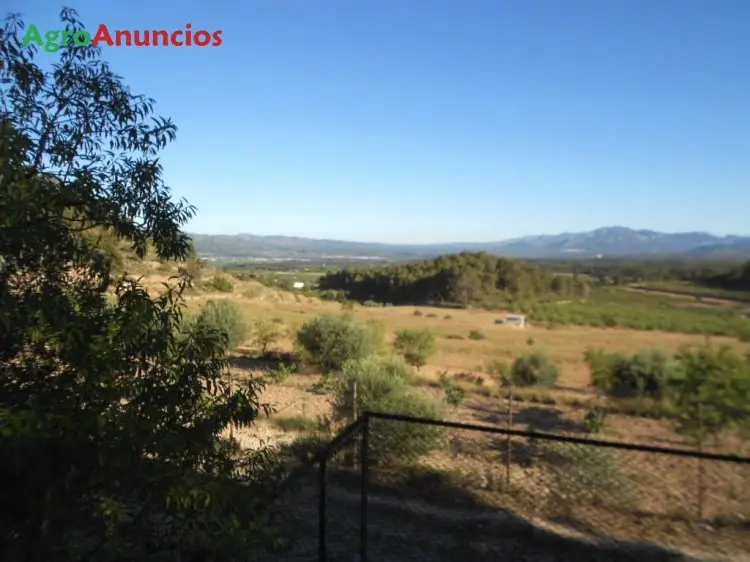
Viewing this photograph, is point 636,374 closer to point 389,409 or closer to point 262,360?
point 389,409

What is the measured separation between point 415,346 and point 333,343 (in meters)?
6.13

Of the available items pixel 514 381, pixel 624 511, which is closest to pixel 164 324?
pixel 624 511

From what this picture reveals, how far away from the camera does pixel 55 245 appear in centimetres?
266

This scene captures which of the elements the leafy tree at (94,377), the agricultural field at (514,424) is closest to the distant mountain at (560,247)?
the agricultural field at (514,424)

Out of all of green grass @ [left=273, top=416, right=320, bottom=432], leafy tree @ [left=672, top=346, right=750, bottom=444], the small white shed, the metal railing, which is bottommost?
A: the small white shed

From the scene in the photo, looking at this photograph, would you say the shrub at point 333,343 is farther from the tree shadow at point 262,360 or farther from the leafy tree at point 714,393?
the leafy tree at point 714,393

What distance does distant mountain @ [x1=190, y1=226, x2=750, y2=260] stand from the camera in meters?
36.1

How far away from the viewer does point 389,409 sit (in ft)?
31.1

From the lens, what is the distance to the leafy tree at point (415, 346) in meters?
21.8

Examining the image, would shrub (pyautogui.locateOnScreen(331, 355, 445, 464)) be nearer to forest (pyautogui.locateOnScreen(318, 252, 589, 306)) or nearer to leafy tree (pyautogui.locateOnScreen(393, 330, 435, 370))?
leafy tree (pyautogui.locateOnScreen(393, 330, 435, 370))

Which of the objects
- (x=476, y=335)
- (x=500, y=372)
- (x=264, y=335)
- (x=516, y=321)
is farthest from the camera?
(x=516, y=321)

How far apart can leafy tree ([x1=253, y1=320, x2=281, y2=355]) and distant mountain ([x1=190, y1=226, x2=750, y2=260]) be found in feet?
15.0

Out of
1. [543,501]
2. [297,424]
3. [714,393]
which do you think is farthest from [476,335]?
[543,501]

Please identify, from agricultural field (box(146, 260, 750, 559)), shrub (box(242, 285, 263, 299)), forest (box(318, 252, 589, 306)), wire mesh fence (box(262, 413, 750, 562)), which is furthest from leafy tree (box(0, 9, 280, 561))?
forest (box(318, 252, 589, 306))
